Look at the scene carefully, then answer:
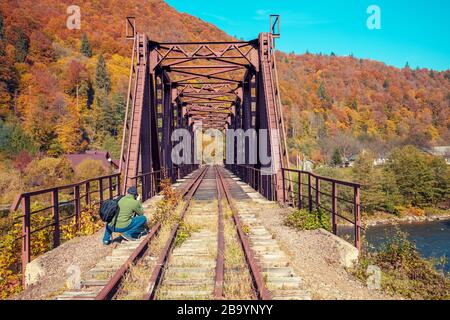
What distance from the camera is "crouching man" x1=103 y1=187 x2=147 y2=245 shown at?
6.93 m

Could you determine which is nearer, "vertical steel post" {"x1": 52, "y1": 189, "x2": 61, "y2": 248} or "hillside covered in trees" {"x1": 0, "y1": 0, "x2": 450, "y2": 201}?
"vertical steel post" {"x1": 52, "y1": 189, "x2": 61, "y2": 248}

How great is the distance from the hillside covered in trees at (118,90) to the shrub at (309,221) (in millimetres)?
58445

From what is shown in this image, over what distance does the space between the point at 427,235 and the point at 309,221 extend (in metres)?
41.7

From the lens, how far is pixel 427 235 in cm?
4288

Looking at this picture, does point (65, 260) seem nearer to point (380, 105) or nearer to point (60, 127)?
point (60, 127)

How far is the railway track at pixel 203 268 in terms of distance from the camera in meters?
4.35

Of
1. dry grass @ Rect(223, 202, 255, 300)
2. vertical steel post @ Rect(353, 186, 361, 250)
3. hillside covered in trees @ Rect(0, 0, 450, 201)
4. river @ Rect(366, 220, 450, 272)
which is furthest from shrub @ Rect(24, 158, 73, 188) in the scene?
vertical steel post @ Rect(353, 186, 361, 250)

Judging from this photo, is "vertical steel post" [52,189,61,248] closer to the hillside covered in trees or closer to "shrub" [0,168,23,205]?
"shrub" [0,168,23,205]

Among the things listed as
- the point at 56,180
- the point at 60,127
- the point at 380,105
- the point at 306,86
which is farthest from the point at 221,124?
the point at 380,105

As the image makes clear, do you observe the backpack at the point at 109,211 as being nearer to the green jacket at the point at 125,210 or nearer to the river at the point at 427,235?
the green jacket at the point at 125,210

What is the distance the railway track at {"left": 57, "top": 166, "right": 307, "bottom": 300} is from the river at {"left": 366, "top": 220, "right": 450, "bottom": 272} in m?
28.1

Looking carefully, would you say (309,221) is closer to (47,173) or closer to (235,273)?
(235,273)
